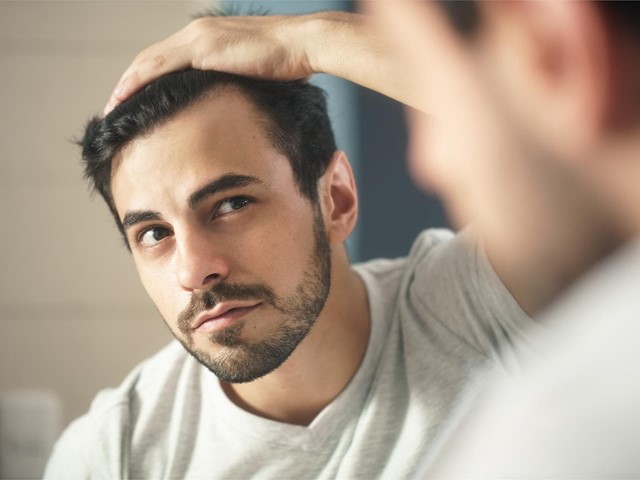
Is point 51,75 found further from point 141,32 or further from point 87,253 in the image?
point 87,253

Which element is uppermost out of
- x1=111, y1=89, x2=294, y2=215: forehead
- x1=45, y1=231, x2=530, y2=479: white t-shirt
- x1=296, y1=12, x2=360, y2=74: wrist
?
x1=296, y1=12, x2=360, y2=74: wrist

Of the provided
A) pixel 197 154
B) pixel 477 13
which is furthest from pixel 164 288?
pixel 477 13

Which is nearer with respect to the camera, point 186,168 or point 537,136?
point 537,136

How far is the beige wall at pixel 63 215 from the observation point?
97 centimetres

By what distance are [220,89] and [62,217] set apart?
1.16 feet

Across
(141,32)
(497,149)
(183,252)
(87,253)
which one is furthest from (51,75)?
(497,149)

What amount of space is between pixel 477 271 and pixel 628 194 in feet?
1.18

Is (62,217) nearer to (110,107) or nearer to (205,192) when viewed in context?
(110,107)

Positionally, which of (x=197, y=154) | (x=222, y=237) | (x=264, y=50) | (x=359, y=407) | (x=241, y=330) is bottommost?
(x=359, y=407)

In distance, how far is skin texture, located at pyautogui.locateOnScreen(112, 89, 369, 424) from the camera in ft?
2.50

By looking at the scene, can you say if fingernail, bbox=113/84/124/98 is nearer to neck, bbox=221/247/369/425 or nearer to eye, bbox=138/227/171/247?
eye, bbox=138/227/171/247

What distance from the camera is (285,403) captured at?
0.90m

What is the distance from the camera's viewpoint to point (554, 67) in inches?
16.0

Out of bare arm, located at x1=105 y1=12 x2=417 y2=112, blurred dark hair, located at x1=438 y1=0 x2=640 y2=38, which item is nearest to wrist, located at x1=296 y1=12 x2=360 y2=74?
bare arm, located at x1=105 y1=12 x2=417 y2=112
